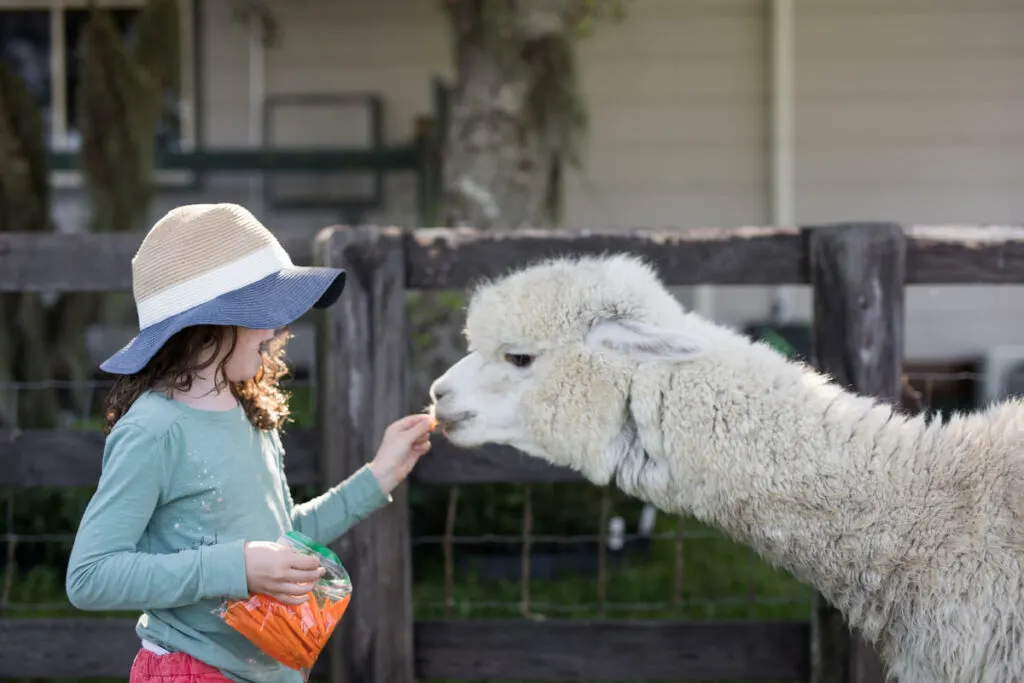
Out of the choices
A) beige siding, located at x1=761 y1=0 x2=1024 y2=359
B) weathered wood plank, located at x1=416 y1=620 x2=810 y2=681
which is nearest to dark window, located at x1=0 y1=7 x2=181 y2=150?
beige siding, located at x1=761 y1=0 x2=1024 y2=359

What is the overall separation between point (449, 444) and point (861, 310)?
1201mm

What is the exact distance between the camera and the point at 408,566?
3199 mm

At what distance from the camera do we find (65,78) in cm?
797

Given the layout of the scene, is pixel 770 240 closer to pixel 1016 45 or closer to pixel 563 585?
pixel 563 585

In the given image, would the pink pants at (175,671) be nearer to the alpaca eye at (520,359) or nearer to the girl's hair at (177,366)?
the girl's hair at (177,366)

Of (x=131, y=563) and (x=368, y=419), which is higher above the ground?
(x=368, y=419)

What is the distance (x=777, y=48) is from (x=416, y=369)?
4.06 meters

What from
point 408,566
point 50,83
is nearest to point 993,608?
point 408,566

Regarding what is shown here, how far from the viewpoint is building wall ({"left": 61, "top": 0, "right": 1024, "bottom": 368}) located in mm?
7684

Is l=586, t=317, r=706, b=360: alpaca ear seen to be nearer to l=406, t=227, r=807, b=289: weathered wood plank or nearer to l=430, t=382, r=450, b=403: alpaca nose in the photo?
l=430, t=382, r=450, b=403: alpaca nose

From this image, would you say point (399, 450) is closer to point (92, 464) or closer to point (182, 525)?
point (182, 525)

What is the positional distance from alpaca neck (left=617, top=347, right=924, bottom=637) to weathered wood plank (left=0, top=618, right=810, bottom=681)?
2.85 ft

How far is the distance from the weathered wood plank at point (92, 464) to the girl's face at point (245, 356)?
100cm

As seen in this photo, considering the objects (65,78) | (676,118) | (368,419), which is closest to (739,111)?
(676,118)
